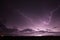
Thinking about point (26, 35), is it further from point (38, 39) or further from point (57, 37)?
point (57, 37)

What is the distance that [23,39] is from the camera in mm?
→ 9562

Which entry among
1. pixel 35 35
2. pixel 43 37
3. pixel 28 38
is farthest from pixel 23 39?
pixel 43 37

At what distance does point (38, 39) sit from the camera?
952 centimetres

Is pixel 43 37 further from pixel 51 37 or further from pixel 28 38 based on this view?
pixel 28 38

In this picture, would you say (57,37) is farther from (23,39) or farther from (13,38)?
(13,38)

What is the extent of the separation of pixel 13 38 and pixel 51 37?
3.28 m

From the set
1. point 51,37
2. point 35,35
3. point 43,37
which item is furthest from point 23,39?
point 51,37

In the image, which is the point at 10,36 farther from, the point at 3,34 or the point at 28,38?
the point at 28,38

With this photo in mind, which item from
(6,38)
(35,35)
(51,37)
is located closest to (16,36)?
(6,38)

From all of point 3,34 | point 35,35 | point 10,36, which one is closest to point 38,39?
point 35,35

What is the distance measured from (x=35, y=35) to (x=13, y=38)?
1.93 meters

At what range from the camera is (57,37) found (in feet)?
30.4

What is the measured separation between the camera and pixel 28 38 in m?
9.40

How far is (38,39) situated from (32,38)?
21.1 inches
